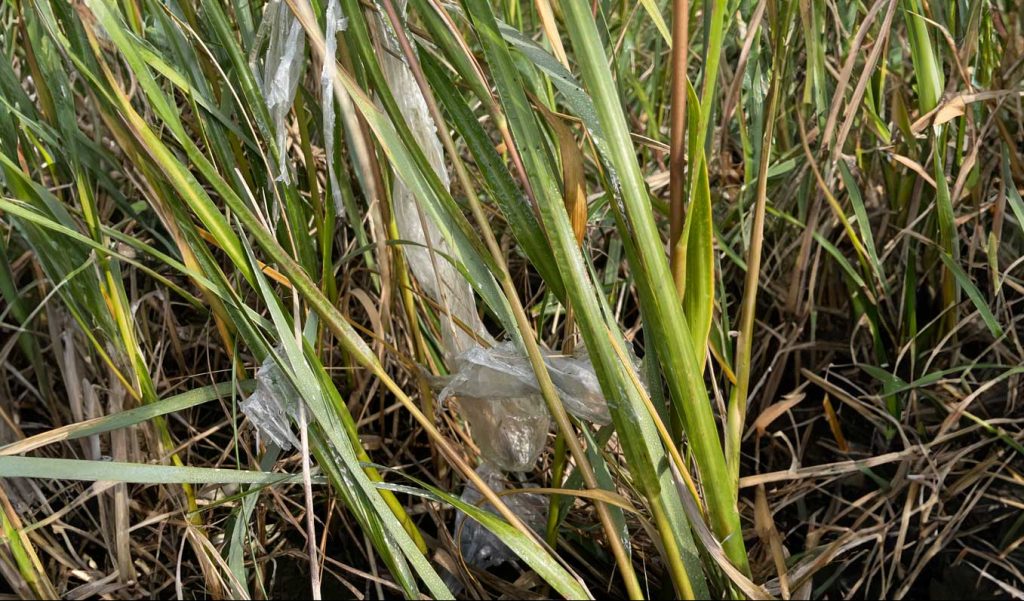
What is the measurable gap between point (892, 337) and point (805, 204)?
0.56ft

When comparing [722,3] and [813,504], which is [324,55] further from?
[813,504]

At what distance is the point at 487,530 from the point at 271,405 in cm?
28

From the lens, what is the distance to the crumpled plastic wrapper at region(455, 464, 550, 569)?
869 mm

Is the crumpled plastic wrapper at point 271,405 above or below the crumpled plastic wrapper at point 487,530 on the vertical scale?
above

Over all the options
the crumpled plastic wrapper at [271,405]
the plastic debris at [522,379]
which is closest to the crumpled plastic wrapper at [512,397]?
the plastic debris at [522,379]

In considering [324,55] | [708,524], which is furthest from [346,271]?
[708,524]

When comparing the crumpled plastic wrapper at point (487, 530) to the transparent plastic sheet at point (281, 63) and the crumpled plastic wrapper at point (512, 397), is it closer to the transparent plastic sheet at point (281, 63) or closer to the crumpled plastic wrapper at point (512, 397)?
the crumpled plastic wrapper at point (512, 397)

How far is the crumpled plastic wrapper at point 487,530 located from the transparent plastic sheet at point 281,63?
0.36 meters

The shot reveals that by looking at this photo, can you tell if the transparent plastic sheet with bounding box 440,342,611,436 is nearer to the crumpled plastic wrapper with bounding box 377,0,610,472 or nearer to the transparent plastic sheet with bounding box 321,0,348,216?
the crumpled plastic wrapper with bounding box 377,0,610,472

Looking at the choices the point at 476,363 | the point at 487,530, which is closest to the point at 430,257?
the point at 476,363

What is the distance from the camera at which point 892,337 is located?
936mm

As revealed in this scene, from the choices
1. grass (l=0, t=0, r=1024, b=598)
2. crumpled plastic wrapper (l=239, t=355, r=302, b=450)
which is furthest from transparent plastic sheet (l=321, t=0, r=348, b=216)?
crumpled plastic wrapper (l=239, t=355, r=302, b=450)

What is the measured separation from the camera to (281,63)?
2.34 ft

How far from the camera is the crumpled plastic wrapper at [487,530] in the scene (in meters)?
0.87
